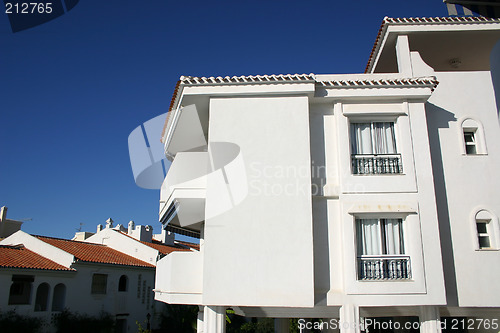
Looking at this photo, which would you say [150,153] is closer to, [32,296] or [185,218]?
[185,218]

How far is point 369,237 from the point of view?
11.4 metres

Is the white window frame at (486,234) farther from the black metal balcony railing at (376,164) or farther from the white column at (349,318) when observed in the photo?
the white column at (349,318)

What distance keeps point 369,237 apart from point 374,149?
2.63 m

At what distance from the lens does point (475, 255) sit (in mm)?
11469

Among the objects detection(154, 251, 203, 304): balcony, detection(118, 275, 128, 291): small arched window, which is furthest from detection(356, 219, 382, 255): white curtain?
detection(118, 275, 128, 291): small arched window

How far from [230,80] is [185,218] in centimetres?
565

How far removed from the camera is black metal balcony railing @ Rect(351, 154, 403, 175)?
470 inches

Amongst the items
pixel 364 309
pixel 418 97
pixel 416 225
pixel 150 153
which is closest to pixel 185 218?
pixel 150 153

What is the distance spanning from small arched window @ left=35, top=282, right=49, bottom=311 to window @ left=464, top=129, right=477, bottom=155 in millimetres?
25507

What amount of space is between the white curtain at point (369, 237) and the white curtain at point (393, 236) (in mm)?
217

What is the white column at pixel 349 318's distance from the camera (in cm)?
1069

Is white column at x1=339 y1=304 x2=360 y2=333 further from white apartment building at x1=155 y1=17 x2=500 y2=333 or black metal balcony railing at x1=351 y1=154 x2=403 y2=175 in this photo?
black metal balcony railing at x1=351 y1=154 x2=403 y2=175

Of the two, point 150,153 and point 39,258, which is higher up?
point 150,153

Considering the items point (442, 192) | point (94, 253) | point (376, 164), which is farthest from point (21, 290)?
point (442, 192)
